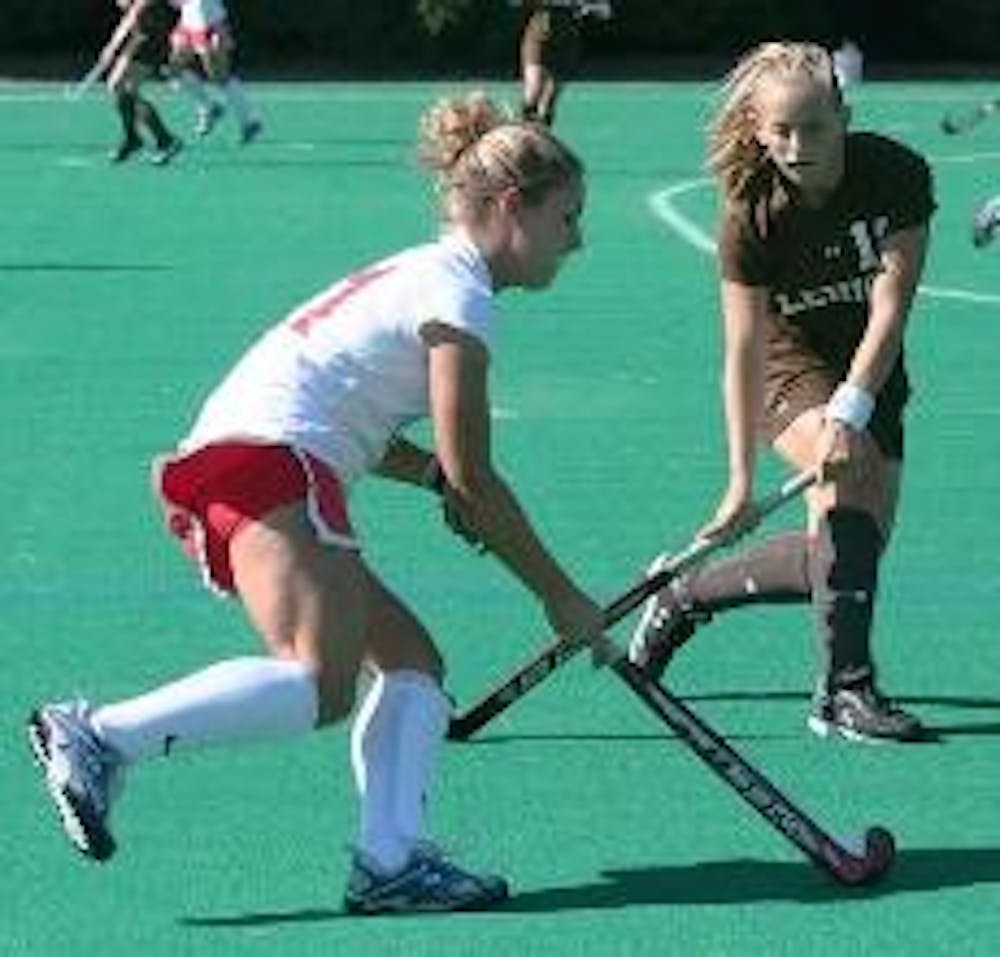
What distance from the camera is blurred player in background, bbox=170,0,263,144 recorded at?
22516 millimetres

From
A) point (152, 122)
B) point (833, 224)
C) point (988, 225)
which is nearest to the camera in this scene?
point (833, 224)

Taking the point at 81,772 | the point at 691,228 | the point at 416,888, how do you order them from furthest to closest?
1. the point at 691,228
2. the point at 416,888
3. the point at 81,772

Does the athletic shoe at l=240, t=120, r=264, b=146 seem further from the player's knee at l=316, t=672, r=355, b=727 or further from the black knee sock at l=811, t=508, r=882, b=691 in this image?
the player's knee at l=316, t=672, r=355, b=727

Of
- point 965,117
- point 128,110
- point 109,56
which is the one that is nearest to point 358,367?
point 128,110

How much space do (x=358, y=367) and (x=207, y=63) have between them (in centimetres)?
1785

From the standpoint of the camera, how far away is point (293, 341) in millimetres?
5129

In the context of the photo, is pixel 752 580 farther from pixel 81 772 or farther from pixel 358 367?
pixel 81 772

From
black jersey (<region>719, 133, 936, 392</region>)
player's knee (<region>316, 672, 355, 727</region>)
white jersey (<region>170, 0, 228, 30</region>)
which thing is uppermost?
black jersey (<region>719, 133, 936, 392</region>)

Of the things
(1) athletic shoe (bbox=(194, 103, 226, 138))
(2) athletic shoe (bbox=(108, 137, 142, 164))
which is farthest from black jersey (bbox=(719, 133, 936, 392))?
(1) athletic shoe (bbox=(194, 103, 226, 138))

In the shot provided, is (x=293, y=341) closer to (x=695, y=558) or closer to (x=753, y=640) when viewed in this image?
(x=695, y=558)

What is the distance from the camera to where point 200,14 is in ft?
75.4

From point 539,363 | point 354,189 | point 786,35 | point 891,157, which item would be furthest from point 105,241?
point 786,35

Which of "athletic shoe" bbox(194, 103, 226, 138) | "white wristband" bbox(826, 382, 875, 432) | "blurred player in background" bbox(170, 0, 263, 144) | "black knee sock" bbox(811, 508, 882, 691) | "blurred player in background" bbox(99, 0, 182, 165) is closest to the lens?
"white wristband" bbox(826, 382, 875, 432)

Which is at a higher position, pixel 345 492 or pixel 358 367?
pixel 358 367
